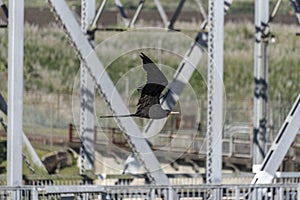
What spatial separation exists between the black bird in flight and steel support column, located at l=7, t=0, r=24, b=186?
1555mm

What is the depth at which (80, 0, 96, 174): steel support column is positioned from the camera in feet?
60.4

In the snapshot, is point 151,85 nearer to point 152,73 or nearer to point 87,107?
point 152,73

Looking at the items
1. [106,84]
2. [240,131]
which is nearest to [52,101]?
[240,131]

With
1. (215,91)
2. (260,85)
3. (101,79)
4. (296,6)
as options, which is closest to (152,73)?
(101,79)

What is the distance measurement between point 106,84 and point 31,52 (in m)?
22.2

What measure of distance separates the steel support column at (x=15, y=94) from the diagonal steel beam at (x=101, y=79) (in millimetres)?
953

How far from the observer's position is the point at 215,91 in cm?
1592

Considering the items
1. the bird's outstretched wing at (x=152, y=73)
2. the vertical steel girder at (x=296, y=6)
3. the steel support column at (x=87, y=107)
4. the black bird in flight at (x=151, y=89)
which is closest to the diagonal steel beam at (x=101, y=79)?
the black bird in flight at (x=151, y=89)

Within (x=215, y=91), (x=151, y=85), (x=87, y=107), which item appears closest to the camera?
(x=151, y=85)

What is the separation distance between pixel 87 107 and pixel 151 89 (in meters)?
4.43

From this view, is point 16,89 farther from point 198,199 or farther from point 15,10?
point 198,199

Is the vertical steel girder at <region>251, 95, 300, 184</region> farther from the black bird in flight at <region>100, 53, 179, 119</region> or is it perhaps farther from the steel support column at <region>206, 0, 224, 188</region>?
the black bird in flight at <region>100, 53, 179, 119</region>

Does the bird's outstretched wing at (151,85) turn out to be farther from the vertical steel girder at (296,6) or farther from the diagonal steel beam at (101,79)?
the vertical steel girder at (296,6)

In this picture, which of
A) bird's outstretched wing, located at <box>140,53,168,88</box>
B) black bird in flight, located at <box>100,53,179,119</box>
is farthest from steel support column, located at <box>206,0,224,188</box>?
bird's outstretched wing, located at <box>140,53,168,88</box>
